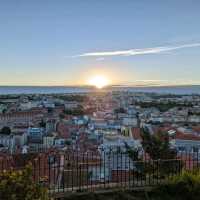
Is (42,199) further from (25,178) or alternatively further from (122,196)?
(122,196)

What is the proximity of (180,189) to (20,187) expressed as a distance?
3135 mm

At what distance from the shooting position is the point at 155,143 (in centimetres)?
1296

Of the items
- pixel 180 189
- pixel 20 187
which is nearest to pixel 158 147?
pixel 180 189

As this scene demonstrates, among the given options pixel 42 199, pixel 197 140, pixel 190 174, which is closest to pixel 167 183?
pixel 190 174

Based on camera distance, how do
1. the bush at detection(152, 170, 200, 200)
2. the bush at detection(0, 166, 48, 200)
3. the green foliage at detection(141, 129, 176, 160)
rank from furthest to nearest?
the green foliage at detection(141, 129, 176, 160) → the bush at detection(152, 170, 200, 200) → the bush at detection(0, 166, 48, 200)

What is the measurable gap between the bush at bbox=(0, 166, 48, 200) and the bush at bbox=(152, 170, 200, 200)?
2583mm

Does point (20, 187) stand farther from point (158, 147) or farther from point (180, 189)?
point (158, 147)

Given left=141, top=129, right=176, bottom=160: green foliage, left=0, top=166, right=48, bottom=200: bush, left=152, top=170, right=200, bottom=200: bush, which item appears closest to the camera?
left=0, top=166, right=48, bottom=200: bush

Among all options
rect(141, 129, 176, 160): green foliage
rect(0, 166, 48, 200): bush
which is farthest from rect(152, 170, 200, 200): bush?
rect(141, 129, 176, 160): green foliage

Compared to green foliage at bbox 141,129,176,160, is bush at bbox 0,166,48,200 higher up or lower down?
higher up

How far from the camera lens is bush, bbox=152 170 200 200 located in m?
5.52

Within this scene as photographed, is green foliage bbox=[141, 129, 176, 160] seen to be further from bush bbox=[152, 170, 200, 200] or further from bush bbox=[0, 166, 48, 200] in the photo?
bush bbox=[0, 166, 48, 200]

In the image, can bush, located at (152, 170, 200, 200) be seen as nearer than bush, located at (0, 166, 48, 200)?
No

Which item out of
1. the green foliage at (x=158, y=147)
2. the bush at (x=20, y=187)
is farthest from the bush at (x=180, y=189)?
the green foliage at (x=158, y=147)
